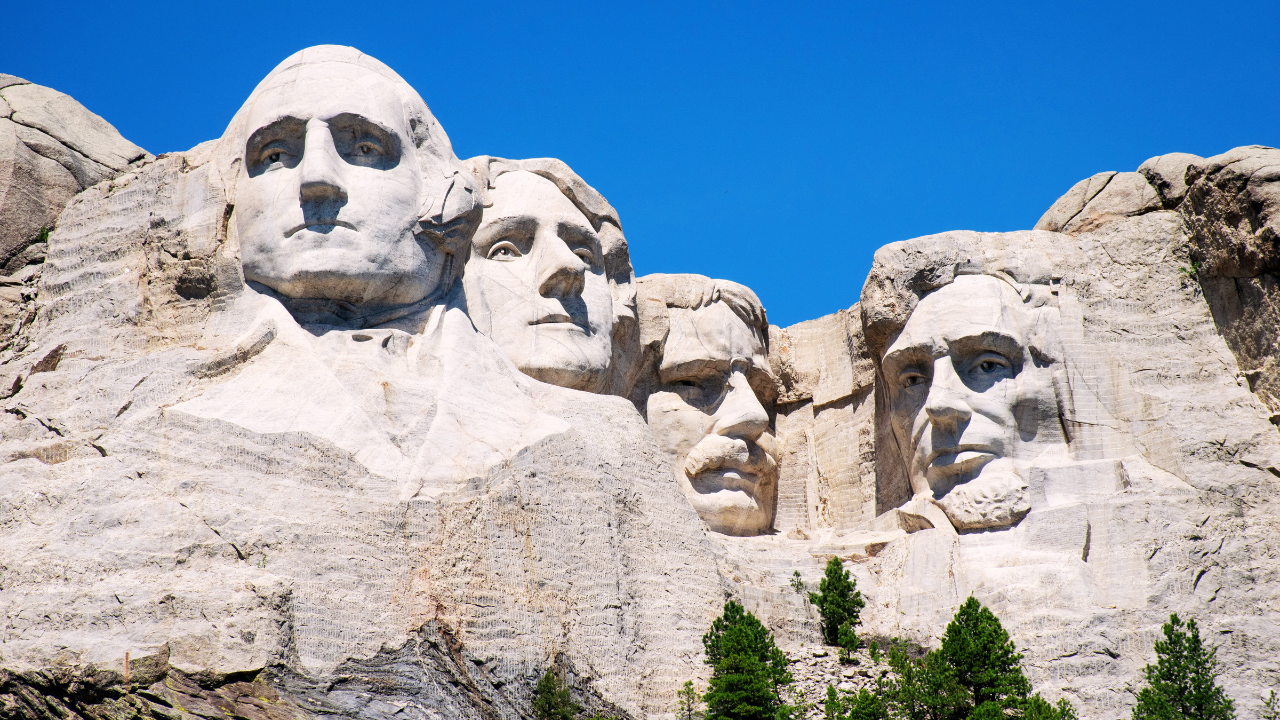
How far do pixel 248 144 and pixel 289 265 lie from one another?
868 millimetres

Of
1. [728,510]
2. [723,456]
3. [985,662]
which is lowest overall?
[985,662]

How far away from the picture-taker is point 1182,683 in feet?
31.6

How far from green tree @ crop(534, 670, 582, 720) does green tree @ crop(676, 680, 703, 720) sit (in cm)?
63

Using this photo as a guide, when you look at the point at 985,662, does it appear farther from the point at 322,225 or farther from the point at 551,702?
the point at 322,225

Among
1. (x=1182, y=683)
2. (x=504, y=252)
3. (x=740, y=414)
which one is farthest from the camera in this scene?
(x=740, y=414)

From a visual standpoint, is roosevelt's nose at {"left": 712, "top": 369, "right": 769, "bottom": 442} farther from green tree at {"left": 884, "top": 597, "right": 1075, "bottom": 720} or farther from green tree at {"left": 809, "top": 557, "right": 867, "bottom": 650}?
green tree at {"left": 884, "top": 597, "right": 1075, "bottom": 720}

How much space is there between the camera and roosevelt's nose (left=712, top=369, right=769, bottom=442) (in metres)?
12.1

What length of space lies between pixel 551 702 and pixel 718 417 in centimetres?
395

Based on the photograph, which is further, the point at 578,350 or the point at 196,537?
the point at 578,350

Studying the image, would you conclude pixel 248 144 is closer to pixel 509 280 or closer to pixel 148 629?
pixel 509 280

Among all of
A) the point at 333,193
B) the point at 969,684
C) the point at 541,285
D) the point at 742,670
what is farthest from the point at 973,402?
the point at 333,193

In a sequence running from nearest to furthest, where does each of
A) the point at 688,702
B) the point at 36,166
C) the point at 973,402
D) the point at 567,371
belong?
the point at 688,702 < the point at 567,371 < the point at 973,402 < the point at 36,166

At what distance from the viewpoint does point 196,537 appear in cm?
845

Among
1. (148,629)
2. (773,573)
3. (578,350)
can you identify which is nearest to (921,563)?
(773,573)
